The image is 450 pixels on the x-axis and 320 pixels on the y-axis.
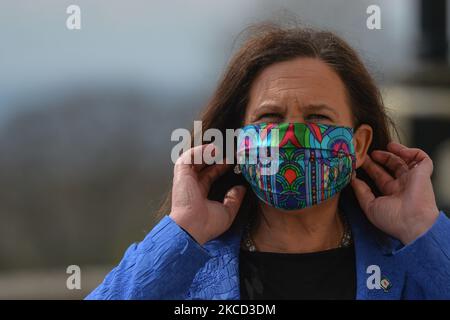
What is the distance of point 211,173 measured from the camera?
3.55 metres

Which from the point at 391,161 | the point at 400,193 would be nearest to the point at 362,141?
the point at 391,161

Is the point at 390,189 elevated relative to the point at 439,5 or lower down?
lower down

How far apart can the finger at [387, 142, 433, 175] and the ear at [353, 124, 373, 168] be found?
11cm

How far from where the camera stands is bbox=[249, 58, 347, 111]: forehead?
3328 millimetres

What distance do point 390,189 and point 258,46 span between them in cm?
81

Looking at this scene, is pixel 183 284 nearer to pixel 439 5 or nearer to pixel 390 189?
pixel 390 189

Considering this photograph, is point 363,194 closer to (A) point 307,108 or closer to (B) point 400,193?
(B) point 400,193

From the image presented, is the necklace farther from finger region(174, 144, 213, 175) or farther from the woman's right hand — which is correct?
finger region(174, 144, 213, 175)

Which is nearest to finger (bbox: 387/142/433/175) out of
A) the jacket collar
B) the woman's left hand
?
the woman's left hand
